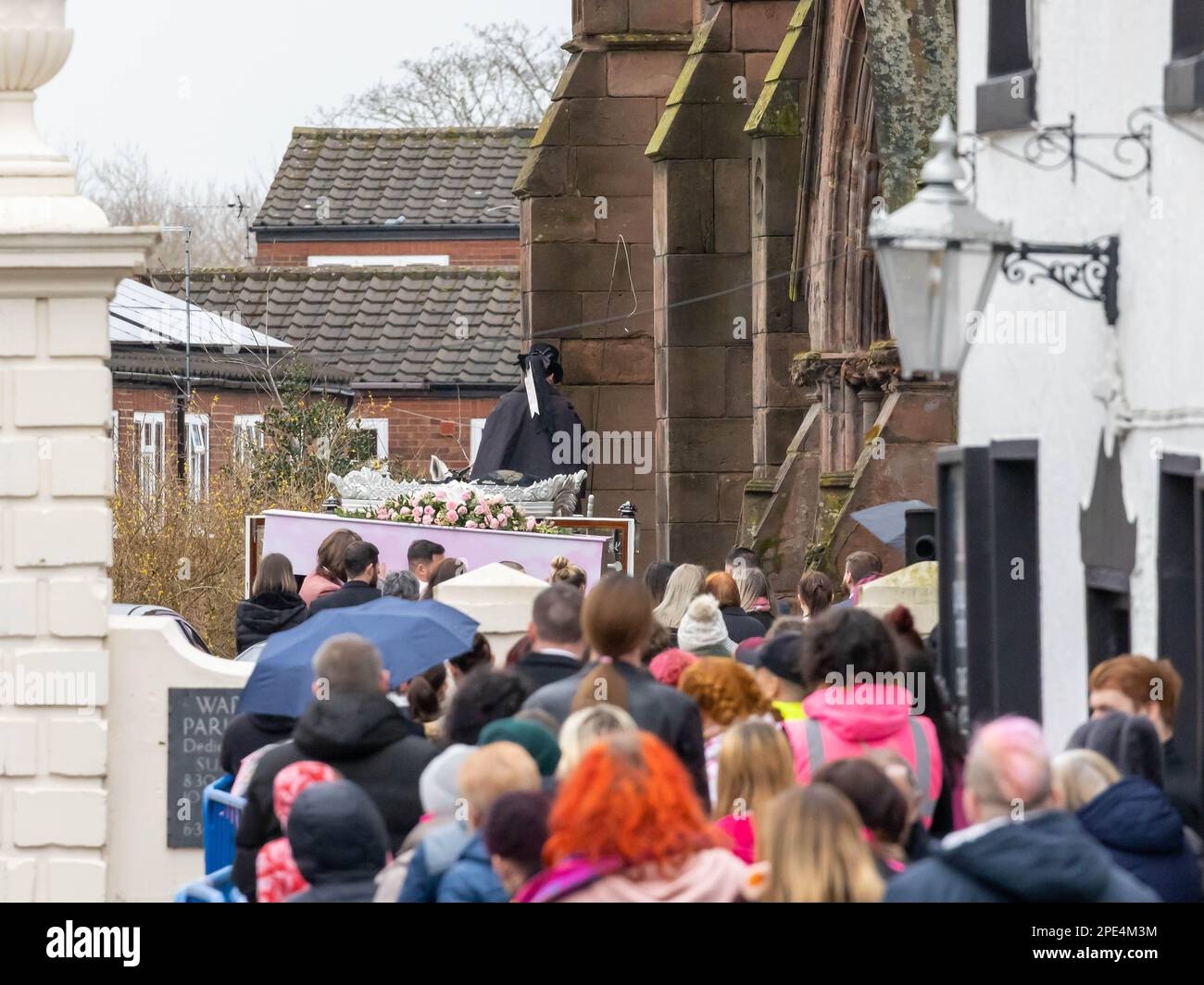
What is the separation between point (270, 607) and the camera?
466 inches

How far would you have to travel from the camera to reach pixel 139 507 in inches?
806

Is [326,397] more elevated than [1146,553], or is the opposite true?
[326,397]

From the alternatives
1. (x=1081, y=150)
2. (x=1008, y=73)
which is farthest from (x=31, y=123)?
(x=1008, y=73)

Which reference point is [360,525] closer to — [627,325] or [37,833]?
[37,833]

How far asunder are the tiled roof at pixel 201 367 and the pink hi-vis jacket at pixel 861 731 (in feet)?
74.2

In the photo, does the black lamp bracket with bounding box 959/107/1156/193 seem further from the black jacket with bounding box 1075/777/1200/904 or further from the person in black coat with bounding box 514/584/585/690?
the black jacket with bounding box 1075/777/1200/904

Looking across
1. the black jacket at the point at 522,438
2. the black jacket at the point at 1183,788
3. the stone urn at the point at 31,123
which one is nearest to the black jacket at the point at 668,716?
the black jacket at the point at 1183,788

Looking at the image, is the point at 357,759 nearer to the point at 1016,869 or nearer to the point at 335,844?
the point at 335,844

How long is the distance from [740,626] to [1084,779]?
5.60 meters

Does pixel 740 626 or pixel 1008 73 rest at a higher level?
pixel 1008 73

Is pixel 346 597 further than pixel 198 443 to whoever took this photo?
No

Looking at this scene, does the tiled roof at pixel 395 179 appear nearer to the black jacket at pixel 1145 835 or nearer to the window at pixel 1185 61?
the window at pixel 1185 61

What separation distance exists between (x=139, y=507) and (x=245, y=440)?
4293mm
